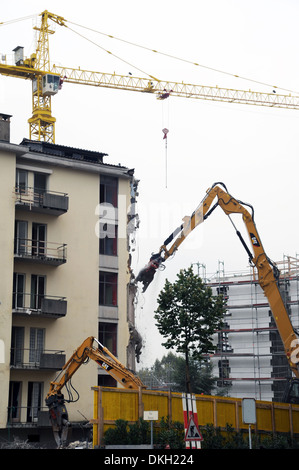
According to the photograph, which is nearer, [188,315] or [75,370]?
[75,370]

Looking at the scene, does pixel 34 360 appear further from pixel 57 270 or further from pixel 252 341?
pixel 252 341

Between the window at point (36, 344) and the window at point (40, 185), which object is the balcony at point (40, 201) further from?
the window at point (36, 344)

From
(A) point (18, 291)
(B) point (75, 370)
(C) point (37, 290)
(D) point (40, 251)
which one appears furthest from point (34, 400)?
(D) point (40, 251)

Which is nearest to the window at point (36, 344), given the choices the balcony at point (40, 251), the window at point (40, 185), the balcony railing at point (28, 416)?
the balcony railing at point (28, 416)

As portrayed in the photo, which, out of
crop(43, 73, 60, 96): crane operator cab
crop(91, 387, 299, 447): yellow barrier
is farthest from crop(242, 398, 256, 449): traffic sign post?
crop(43, 73, 60, 96): crane operator cab

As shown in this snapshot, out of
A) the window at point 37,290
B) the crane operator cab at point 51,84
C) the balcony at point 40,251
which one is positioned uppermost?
the crane operator cab at point 51,84

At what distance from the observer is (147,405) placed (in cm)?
4003

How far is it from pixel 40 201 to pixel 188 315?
1505 centimetres

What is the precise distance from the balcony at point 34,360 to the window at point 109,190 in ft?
41.3

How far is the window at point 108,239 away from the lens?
55719mm

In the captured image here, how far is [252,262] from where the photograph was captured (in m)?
54.8

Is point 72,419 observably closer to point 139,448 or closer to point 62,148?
point 139,448

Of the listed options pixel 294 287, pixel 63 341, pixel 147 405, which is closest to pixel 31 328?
pixel 63 341

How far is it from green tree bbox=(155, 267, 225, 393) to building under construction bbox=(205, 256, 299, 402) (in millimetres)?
16149
